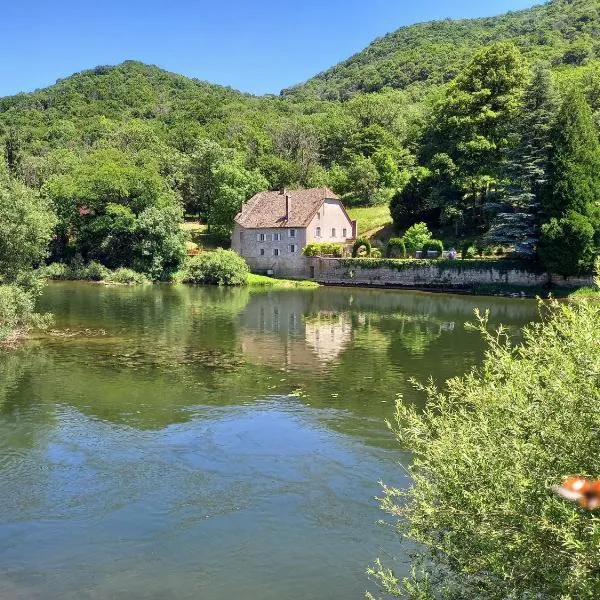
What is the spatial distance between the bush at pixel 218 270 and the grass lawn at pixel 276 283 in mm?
1310

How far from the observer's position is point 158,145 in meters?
110

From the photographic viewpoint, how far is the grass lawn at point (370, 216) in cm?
8750

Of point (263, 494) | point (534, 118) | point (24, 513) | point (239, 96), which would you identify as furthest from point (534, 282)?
point (239, 96)

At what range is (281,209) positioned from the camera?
82.9 metres

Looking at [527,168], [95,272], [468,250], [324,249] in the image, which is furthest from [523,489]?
[95,272]

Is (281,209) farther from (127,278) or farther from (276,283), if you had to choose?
(127,278)

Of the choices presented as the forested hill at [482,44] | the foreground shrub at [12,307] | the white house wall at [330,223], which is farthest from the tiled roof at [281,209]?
the forested hill at [482,44]

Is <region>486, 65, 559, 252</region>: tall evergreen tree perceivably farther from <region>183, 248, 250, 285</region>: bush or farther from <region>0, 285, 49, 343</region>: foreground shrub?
<region>0, 285, 49, 343</region>: foreground shrub

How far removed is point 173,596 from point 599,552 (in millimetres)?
8226

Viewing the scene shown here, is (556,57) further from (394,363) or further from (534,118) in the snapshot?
(394,363)

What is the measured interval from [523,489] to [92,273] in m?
72.4

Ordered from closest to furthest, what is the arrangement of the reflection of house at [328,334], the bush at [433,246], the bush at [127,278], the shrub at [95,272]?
the reflection of house at [328,334]
the bush at [433,246]
the bush at [127,278]
the shrub at [95,272]

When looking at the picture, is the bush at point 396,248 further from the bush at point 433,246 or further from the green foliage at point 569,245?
the green foliage at point 569,245

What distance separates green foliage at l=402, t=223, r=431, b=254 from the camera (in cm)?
7422
